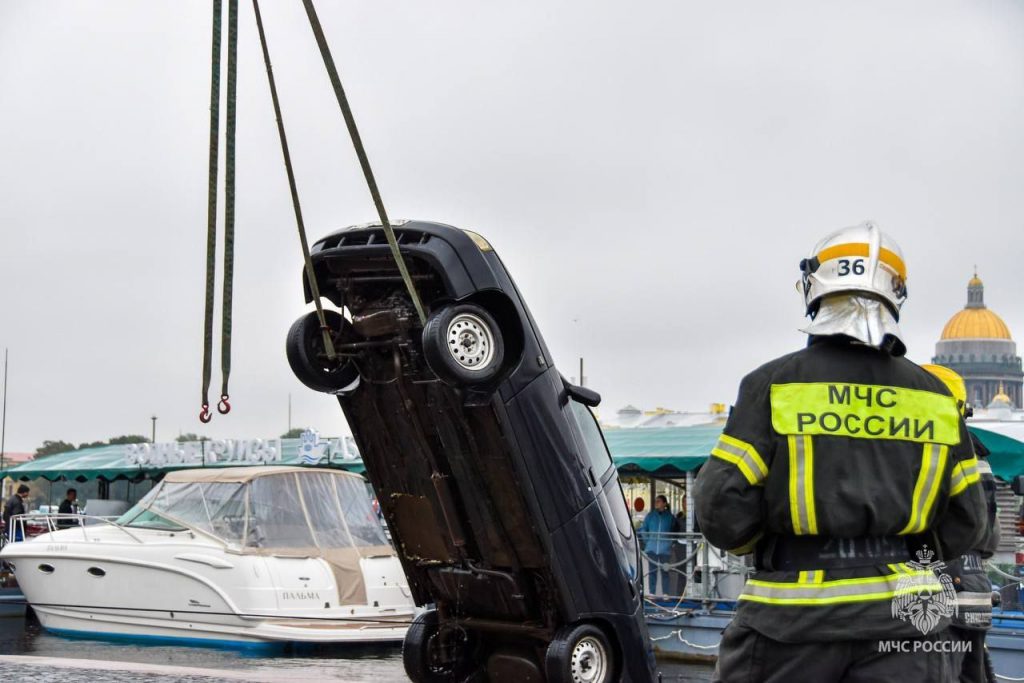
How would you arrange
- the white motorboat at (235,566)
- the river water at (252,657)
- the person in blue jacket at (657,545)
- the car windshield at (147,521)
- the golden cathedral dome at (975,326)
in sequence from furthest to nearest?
1. the golden cathedral dome at (975,326)
2. the car windshield at (147,521)
3. the person in blue jacket at (657,545)
4. the white motorboat at (235,566)
5. the river water at (252,657)

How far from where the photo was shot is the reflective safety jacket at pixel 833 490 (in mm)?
3650

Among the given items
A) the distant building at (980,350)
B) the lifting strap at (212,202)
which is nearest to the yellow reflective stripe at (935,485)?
the lifting strap at (212,202)

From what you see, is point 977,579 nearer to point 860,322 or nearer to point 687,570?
point 860,322

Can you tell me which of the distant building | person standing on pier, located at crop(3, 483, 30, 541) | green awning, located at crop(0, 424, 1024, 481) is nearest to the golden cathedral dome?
the distant building

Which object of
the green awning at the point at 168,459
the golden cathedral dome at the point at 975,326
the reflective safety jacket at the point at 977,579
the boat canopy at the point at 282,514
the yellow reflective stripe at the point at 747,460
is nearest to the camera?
the yellow reflective stripe at the point at 747,460

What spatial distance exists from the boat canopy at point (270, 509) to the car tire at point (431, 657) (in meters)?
7.63

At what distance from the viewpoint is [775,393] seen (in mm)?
3756

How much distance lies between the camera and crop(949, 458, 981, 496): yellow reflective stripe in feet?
12.7

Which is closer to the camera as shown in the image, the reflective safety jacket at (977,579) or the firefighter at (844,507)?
the firefighter at (844,507)

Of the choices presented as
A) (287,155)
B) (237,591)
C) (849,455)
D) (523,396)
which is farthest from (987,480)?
(237,591)

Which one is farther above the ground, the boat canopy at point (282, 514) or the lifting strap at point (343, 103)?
the lifting strap at point (343, 103)

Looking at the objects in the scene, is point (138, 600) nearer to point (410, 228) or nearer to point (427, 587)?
point (427, 587)

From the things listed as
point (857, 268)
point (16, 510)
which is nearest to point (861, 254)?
point (857, 268)

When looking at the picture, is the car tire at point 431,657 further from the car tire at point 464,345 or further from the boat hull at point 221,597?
the boat hull at point 221,597
